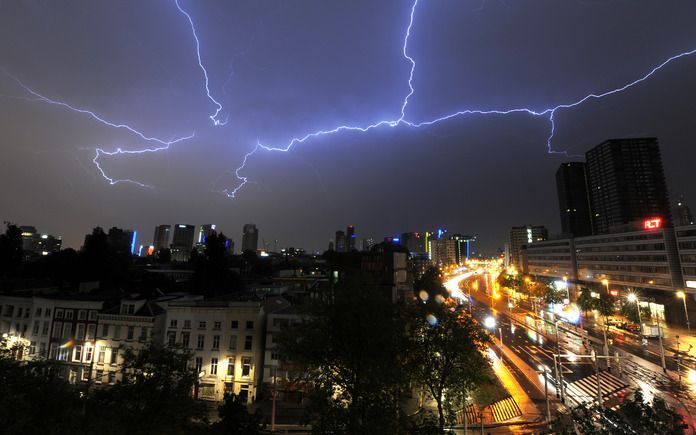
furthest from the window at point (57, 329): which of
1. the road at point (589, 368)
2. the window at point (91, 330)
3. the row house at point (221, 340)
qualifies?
the road at point (589, 368)

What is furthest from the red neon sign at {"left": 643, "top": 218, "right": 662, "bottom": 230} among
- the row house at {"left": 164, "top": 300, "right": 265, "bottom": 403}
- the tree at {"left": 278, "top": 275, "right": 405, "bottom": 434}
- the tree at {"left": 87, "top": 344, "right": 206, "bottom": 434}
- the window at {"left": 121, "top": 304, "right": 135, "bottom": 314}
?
the window at {"left": 121, "top": 304, "right": 135, "bottom": 314}

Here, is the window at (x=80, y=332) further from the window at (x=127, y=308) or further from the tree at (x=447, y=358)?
the tree at (x=447, y=358)

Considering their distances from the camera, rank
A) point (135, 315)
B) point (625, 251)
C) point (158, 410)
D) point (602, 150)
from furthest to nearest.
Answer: point (602, 150)
point (625, 251)
point (135, 315)
point (158, 410)

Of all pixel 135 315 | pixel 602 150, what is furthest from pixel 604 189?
pixel 135 315

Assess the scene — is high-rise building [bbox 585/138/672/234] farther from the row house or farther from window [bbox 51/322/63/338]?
window [bbox 51/322/63/338]

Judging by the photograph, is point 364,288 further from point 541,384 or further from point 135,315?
point 135,315

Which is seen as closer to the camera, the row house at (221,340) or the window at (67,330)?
the row house at (221,340)
